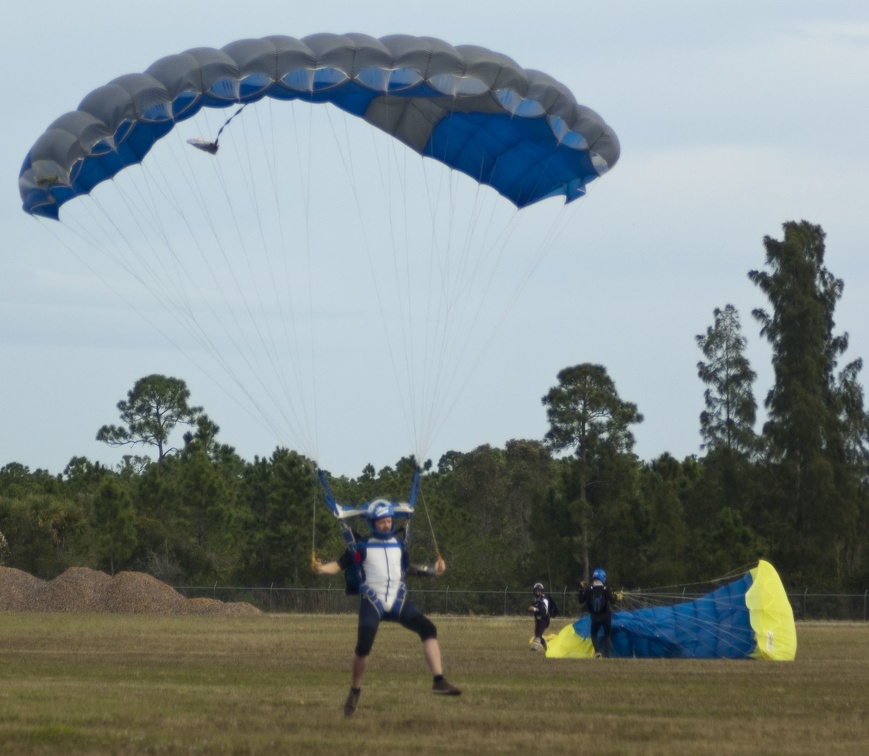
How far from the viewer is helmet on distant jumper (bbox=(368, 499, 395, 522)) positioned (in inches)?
420

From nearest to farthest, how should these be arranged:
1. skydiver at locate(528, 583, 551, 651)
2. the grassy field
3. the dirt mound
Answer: the grassy field
skydiver at locate(528, 583, 551, 651)
the dirt mound

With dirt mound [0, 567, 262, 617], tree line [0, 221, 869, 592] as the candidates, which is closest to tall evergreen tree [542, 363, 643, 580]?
tree line [0, 221, 869, 592]

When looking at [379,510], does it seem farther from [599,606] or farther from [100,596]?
[100,596]

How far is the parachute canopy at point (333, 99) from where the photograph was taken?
14.8 m

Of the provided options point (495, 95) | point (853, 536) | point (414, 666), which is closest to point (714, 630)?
point (414, 666)

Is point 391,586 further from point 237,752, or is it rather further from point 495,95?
point 495,95

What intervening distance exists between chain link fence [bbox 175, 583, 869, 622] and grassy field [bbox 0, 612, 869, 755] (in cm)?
2729

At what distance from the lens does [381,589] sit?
1052 cm

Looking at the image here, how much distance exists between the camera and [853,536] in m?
52.7

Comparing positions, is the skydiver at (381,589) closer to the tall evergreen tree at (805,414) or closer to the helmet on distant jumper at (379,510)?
the helmet on distant jumper at (379,510)

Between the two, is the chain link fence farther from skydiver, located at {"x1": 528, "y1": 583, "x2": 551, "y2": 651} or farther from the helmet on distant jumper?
the helmet on distant jumper

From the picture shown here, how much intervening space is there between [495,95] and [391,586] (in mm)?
6724

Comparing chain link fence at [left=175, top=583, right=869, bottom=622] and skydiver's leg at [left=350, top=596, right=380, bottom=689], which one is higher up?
chain link fence at [left=175, top=583, right=869, bottom=622]

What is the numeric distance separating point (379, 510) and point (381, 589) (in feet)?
1.92
